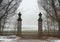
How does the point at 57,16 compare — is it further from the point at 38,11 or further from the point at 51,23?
the point at 38,11

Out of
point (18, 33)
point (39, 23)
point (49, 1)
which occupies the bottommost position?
point (18, 33)

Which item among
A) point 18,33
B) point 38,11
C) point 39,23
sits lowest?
point 18,33

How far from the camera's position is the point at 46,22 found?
33.0 feet

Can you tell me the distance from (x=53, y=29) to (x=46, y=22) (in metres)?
0.67

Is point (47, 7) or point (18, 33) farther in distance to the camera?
point (47, 7)

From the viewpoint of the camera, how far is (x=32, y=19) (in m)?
9.65

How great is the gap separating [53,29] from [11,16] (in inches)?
117

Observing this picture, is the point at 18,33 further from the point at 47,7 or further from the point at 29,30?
the point at 47,7

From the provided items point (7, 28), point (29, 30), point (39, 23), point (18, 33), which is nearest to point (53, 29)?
point (39, 23)

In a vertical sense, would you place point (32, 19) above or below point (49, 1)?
below

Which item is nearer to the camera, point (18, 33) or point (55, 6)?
point (18, 33)

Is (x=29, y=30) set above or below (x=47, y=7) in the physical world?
below

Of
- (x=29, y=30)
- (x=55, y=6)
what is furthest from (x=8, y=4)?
(x=55, y=6)

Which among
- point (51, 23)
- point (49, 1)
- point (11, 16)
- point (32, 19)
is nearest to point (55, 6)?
point (49, 1)
